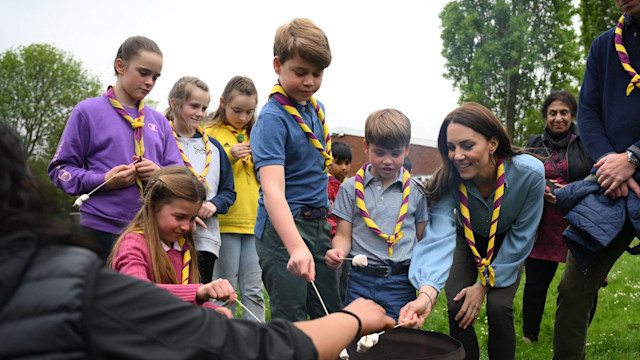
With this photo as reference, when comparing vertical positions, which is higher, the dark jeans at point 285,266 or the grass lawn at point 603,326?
the dark jeans at point 285,266

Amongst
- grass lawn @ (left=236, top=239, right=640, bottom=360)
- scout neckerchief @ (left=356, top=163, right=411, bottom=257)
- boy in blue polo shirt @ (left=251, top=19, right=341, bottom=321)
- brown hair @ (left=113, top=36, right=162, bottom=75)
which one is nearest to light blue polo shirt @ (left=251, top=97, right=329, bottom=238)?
boy in blue polo shirt @ (left=251, top=19, right=341, bottom=321)

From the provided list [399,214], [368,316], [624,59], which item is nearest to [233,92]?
[399,214]

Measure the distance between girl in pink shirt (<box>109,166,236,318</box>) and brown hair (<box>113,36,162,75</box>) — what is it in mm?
966

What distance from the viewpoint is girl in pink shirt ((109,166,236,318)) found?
2.80m

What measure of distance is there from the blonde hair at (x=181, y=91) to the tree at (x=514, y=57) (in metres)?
28.2

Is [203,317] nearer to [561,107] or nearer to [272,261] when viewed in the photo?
[272,261]

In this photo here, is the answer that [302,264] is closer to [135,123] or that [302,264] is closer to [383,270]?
[383,270]

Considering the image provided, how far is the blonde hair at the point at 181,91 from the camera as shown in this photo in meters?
4.58

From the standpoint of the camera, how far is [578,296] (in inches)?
123

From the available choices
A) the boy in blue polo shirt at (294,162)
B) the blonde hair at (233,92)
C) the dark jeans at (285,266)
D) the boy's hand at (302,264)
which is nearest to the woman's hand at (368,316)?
the boy's hand at (302,264)

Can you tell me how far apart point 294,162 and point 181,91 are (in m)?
1.92

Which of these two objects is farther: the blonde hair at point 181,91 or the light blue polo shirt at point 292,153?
the blonde hair at point 181,91

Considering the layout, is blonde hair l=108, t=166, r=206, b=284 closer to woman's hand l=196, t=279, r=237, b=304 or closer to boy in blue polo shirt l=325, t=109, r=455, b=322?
woman's hand l=196, t=279, r=237, b=304

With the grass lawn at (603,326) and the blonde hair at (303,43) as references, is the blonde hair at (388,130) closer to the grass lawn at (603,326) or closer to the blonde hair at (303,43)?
the blonde hair at (303,43)
